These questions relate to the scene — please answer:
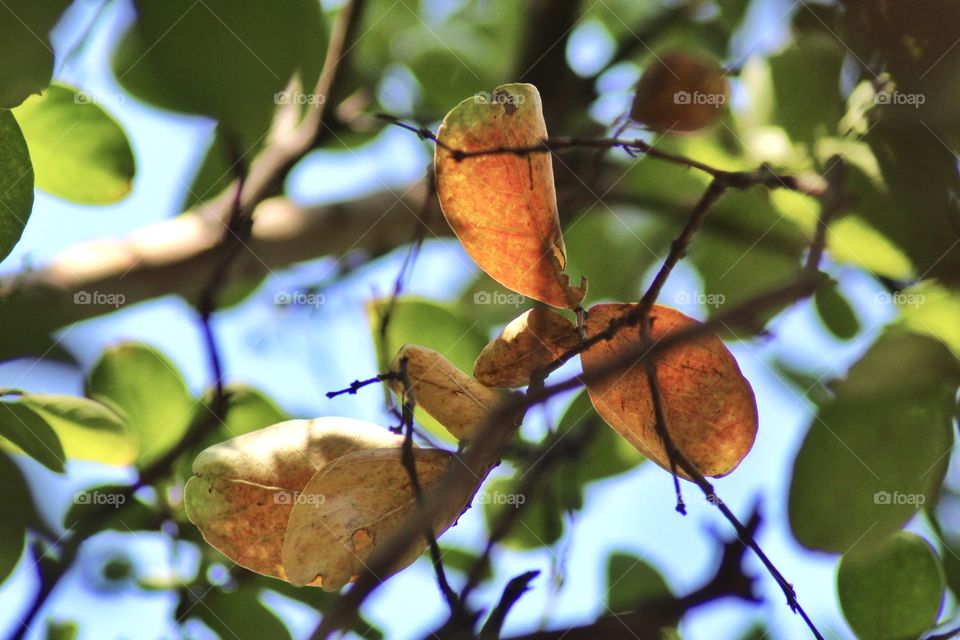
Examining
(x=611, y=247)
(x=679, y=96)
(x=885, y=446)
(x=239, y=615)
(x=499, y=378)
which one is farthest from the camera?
(x=611, y=247)

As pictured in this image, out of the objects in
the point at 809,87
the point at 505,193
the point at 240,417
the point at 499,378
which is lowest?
the point at 240,417

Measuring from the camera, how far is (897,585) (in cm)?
77

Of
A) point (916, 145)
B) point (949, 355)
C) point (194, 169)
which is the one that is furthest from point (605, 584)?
point (194, 169)

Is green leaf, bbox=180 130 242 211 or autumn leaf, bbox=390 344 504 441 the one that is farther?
green leaf, bbox=180 130 242 211

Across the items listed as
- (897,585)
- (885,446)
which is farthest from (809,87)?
(897,585)

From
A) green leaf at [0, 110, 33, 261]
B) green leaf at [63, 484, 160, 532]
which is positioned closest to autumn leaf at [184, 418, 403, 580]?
green leaf at [0, 110, 33, 261]

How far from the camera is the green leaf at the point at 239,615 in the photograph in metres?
0.88

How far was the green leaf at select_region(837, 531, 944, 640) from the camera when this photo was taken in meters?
0.76

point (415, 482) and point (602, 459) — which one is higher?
point (415, 482)

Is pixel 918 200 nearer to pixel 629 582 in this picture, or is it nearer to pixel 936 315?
pixel 936 315

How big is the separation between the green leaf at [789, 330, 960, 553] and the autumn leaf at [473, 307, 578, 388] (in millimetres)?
281

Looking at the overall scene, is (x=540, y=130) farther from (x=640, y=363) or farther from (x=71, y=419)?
(x=71, y=419)

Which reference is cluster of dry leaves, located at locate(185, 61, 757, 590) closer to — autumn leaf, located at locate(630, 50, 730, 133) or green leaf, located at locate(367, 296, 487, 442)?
green leaf, located at locate(367, 296, 487, 442)

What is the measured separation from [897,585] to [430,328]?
51 cm
